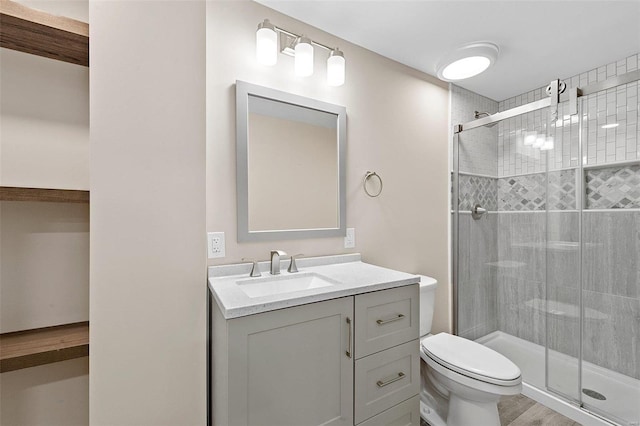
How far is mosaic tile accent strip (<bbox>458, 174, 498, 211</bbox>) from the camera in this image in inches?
93.3

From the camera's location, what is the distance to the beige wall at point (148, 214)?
946mm

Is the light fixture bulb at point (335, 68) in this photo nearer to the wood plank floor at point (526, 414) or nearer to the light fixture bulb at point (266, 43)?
the light fixture bulb at point (266, 43)

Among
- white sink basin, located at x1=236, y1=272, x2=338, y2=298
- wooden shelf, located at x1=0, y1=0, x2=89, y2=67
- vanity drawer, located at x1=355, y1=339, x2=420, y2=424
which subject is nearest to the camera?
wooden shelf, located at x1=0, y1=0, x2=89, y2=67

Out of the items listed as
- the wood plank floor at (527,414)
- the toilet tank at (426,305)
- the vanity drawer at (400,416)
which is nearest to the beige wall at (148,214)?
the vanity drawer at (400,416)

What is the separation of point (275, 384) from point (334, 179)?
3.69 ft

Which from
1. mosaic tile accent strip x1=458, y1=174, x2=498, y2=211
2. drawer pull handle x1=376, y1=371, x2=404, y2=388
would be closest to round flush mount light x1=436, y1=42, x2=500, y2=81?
mosaic tile accent strip x1=458, y1=174, x2=498, y2=211

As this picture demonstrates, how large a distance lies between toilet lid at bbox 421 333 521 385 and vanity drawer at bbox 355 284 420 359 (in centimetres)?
37

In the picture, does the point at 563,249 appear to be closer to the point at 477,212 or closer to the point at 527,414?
the point at 477,212

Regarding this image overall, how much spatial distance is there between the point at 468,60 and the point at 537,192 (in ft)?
3.52

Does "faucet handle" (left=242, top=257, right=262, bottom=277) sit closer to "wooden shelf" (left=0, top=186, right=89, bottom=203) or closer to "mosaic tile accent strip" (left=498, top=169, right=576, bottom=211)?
"wooden shelf" (left=0, top=186, right=89, bottom=203)

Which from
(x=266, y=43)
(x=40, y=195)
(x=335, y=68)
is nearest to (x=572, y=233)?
(x=335, y=68)

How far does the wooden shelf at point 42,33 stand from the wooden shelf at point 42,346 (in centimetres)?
96

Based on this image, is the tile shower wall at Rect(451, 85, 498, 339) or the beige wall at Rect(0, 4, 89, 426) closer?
the beige wall at Rect(0, 4, 89, 426)

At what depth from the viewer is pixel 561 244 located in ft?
6.48
